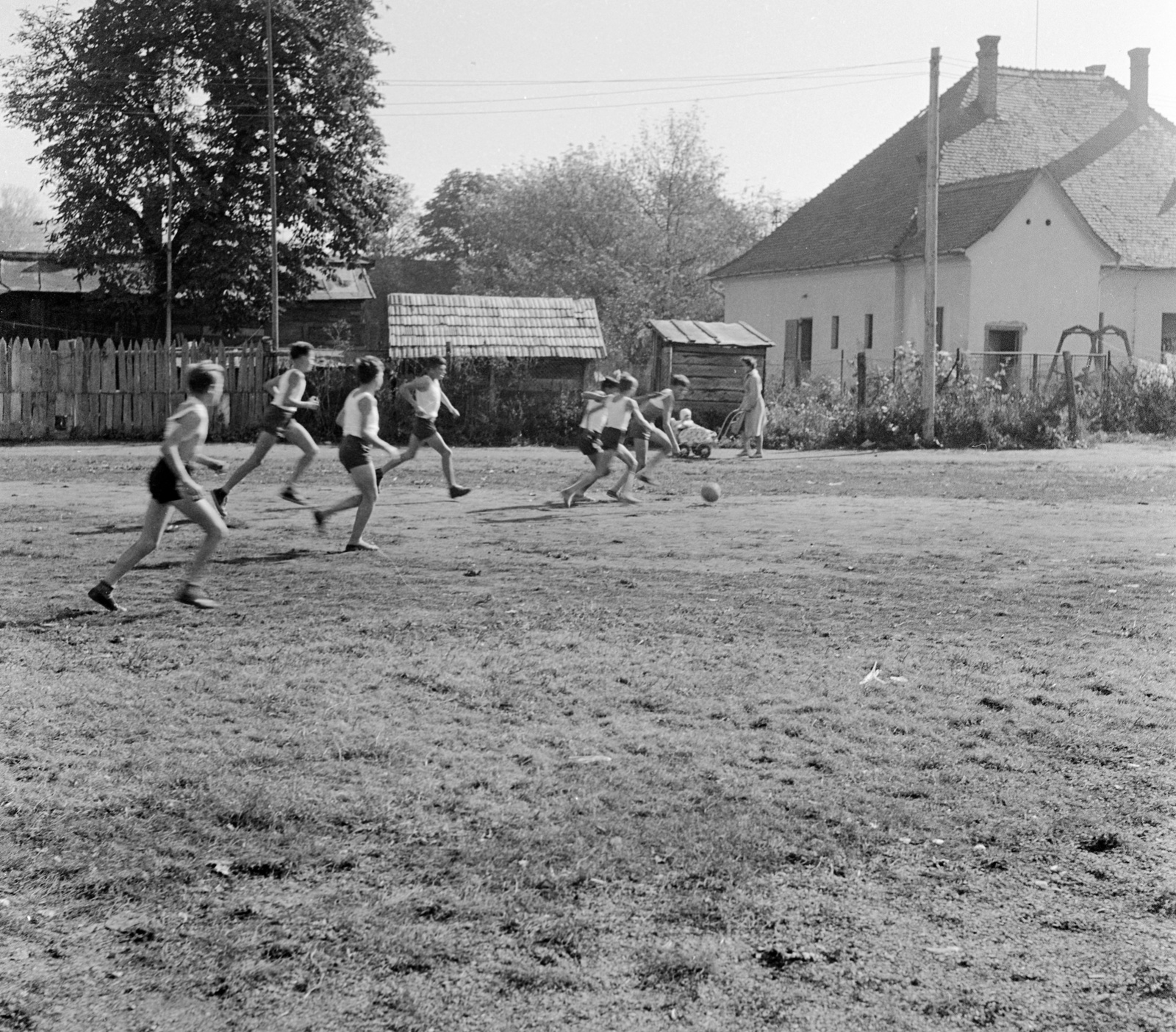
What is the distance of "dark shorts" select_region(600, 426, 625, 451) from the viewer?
15.9 m

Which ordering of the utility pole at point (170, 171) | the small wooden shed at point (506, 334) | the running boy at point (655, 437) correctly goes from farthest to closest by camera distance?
the utility pole at point (170, 171), the small wooden shed at point (506, 334), the running boy at point (655, 437)

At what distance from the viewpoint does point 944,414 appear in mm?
29484

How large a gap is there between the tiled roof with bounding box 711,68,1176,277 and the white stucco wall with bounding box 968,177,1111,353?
707 mm

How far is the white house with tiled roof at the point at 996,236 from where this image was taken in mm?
40406

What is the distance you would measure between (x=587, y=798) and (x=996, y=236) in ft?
122

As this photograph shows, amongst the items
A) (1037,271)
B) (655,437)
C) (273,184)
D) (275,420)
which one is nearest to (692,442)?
(655,437)

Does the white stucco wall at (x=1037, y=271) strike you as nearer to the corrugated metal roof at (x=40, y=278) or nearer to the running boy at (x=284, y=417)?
the corrugated metal roof at (x=40, y=278)

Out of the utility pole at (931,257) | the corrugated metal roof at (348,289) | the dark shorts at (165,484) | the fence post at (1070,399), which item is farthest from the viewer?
the corrugated metal roof at (348,289)

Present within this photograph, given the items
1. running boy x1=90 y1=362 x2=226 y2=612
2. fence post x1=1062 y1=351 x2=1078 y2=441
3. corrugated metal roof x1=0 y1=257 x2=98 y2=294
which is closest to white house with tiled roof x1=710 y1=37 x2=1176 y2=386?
fence post x1=1062 y1=351 x2=1078 y2=441

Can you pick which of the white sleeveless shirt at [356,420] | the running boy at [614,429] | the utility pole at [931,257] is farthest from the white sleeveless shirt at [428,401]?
the utility pole at [931,257]

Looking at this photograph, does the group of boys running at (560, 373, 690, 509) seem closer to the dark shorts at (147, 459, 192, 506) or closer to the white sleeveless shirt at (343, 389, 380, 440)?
the white sleeveless shirt at (343, 389, 380, 440)

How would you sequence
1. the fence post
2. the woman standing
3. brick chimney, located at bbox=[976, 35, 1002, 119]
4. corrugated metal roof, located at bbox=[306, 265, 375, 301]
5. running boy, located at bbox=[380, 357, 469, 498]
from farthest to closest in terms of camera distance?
corrugated metal roof, located at bbox=[306, 265, 375, 301], brick chimney, located at bbox=[976, 35, 1002, 119], the fence post, the woman standing, running boy, located at bbox=[380, 357, 469, 498]

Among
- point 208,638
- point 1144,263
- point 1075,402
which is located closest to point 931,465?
point 1075,402

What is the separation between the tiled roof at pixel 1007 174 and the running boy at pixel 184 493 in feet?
111
